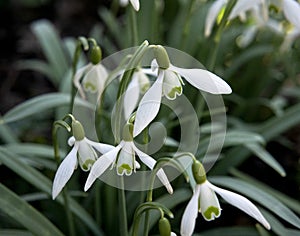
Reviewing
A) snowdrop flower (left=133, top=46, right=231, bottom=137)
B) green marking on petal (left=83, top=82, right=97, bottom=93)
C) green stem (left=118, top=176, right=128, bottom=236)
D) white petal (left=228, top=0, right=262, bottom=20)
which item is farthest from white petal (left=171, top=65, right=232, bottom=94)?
white petal (left=228, top=0, right=262, bottom=20)

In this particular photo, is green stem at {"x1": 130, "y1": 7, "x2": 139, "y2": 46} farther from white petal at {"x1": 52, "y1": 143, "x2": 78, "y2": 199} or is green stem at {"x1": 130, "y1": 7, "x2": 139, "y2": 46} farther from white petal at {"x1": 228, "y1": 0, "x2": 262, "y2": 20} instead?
white petal at {"x1": 52, "y1": 143, "x2": 78, "y2": 199}

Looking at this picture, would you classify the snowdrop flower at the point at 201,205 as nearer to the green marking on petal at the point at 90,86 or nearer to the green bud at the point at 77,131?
the green bud at the point at 77,131

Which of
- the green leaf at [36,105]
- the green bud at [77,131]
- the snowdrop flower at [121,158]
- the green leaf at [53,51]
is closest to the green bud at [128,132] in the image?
the snowdrop flower at [121,158]

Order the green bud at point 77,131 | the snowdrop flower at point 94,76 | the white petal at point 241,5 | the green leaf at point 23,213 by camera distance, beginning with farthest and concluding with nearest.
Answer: the white petal at point 241,5 → the snowdrop flower at point 94,76 → the green leaf at point 23,213 → the green bud at point 77,131

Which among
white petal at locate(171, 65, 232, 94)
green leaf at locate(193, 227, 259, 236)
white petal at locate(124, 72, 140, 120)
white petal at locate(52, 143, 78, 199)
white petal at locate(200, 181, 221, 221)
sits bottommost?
green leaf at locate(193, 227, 259, 236)

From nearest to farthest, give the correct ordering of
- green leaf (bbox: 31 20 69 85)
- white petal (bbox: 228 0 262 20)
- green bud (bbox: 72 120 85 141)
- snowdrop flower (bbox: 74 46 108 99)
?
1. green bud (bbox: 72 120 85 141)
2. snowdrop flower (bbox: 74 46 108 99)
3. white petal (bbox: 228 0 262 20)
4. green leaf (bbox: 31 20 69 85)

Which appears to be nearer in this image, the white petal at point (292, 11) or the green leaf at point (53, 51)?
the white petal at point (292, 11)

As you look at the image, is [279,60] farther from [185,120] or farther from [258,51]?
[185,120]

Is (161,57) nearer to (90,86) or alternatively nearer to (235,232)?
(90,86)
